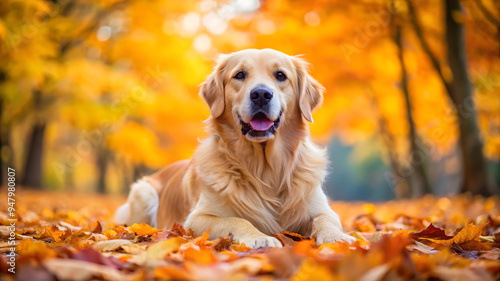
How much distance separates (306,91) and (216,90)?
76 centimetres

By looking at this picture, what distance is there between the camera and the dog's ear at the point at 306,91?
11.4 feet

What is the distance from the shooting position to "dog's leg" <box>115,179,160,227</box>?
4.20m

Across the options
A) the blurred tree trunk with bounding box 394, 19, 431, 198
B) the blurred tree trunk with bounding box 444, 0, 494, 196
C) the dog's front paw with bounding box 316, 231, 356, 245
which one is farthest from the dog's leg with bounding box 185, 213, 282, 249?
the blurred tree trunk with bounding box 394, 19, 431, 198

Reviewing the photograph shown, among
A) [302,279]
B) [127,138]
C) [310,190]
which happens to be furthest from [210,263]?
[127,138]

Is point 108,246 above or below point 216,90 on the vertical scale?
below

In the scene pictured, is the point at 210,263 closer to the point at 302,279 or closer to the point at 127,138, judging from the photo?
the point at 302,279

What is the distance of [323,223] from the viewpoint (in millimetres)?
2881

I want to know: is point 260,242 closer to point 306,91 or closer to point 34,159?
point 306,91

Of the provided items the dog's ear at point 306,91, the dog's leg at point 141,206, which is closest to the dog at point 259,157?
the dog's ear at point 306,91

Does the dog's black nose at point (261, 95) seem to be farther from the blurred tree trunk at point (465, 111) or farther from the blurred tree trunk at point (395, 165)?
the blurred tree trunk at point (395, 165)

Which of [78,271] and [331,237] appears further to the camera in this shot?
[331,237]

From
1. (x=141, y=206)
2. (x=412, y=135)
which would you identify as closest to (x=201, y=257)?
(x=141, y=206)

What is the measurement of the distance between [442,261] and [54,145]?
98.1ft

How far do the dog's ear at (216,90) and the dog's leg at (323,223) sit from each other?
1.04 m
